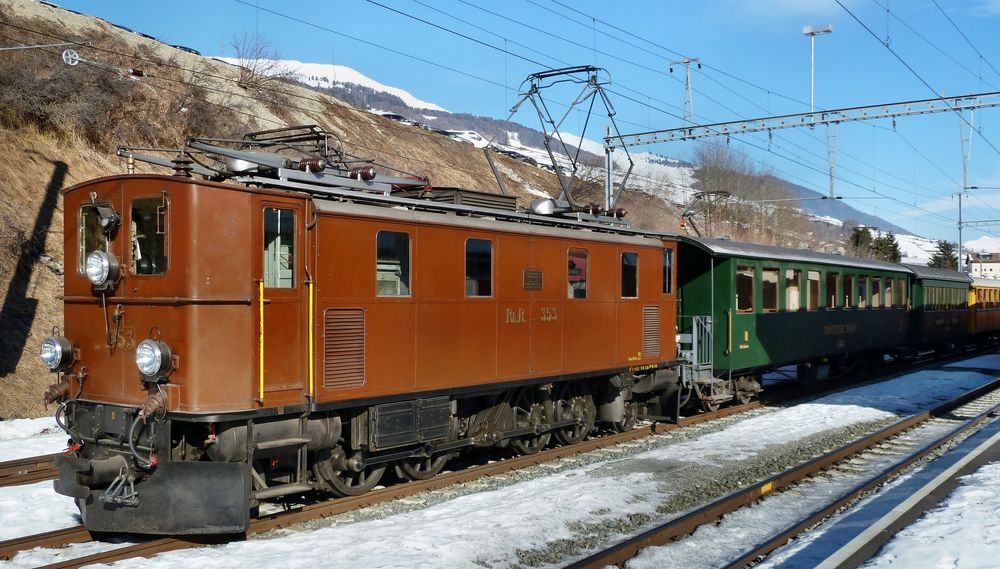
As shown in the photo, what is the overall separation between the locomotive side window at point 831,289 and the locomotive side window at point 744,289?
4.24 metres

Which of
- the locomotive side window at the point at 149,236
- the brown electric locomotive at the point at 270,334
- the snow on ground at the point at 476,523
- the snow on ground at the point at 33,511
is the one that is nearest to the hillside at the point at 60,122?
the snow on ground at the point at 476,523

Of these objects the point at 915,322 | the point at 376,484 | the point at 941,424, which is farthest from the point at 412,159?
the point at 376,484

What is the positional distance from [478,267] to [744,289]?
860 cm

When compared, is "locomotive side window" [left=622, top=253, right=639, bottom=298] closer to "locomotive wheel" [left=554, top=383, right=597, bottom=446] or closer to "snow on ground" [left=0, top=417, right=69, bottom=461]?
"locomotive wheel" [left=554, top=383, right=597, bottom=446]

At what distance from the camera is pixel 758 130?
25.8 meters

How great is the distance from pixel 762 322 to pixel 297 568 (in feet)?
42.7

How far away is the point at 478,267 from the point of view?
1038cm

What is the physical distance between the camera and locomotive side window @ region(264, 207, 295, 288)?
808 centimetres

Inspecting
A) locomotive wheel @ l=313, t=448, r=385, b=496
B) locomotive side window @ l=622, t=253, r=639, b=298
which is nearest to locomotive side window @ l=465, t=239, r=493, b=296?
locomotive wheel @ l=313, t=448, r=385, b=496

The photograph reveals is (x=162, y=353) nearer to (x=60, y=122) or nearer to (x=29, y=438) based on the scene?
(x=29, y=438)

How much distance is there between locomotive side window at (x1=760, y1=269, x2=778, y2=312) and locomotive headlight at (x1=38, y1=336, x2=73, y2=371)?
1364cm

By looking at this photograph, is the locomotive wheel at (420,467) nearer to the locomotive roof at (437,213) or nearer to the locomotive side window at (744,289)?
the locomotive roof at (437,213)

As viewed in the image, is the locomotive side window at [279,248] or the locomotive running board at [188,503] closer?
the locomotive running board at [188,503]

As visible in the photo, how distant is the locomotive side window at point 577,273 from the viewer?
39.1 ft
